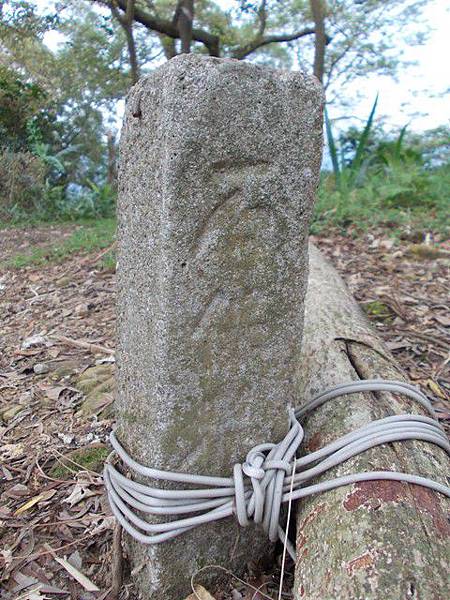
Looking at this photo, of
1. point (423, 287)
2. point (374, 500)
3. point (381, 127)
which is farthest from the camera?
point (381, 127)

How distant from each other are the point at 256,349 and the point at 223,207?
1.07ft

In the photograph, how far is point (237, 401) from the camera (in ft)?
3.76

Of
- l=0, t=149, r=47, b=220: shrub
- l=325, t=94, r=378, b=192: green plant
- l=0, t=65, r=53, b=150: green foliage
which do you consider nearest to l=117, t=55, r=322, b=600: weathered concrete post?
l=325, t=94, r=378, b=192: green plant

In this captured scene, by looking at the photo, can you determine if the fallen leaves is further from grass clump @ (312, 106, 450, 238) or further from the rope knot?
grass clump @ (312, 106, 450, 238)

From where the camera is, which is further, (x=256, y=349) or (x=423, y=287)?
(x=423, y=287)

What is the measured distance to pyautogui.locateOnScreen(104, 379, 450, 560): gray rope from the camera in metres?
1.08

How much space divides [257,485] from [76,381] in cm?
135

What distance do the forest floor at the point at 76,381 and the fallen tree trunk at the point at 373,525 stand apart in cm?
30

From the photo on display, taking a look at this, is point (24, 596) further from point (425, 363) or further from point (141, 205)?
point (425, 363)

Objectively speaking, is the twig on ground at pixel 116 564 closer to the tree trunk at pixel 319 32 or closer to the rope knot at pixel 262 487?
the rope knot at pixel 262 487

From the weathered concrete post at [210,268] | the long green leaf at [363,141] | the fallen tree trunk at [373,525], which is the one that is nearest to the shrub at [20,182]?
the long green leaf at [363,141]

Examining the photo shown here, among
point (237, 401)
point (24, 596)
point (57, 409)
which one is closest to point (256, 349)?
point (237, 401)

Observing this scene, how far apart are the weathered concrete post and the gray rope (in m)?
0.05

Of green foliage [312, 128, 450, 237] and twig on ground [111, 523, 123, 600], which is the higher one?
green foliage [312, 128, 450, 237]
